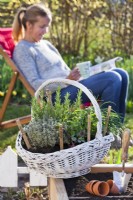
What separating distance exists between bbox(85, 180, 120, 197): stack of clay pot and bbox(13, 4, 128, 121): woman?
5.75 ft

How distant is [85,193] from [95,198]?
0.36ft

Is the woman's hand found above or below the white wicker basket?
above

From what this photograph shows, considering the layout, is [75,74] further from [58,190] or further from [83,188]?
[58,190]

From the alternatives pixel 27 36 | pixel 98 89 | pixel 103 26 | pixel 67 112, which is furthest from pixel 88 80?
pixel 103 26

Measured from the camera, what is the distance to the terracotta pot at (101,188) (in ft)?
9.21

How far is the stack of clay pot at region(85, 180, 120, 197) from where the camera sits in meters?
2.82

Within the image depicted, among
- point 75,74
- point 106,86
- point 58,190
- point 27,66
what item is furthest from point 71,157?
point 27,66

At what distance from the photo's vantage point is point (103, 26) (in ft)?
26.1

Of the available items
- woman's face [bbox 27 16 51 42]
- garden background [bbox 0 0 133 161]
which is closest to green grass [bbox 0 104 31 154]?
woman's face [bbox 27 16 51 42]

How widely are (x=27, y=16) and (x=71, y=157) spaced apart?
7.59 ft

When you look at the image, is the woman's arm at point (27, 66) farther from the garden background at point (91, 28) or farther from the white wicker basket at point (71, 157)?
the garden background at point (91, 28)

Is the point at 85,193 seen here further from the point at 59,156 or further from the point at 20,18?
the point at 20,18

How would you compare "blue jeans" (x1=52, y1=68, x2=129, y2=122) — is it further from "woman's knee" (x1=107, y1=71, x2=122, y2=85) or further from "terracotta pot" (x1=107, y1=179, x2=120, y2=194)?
"terracotta pot" (x1=107, y1=179, x2=120, y2=194)

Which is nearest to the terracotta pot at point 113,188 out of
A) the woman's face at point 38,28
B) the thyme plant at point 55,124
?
the thyme plant at point 55,124
